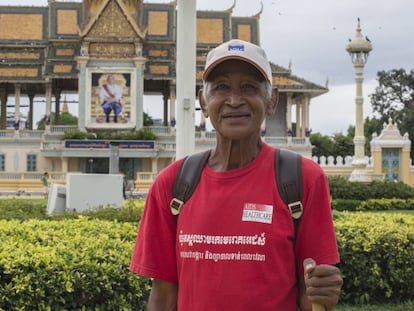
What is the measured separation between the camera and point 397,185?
2131 cm

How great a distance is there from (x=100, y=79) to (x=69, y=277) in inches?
1254

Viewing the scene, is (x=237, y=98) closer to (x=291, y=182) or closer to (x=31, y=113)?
(x=291, y=182)

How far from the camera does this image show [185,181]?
83.4 inches

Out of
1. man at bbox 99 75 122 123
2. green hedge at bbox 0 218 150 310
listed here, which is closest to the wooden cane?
green hedge at bbox 0 218 150 310

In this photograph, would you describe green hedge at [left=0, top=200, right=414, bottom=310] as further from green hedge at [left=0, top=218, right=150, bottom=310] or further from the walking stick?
the walking stick

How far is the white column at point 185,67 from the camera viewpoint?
9.03 metres

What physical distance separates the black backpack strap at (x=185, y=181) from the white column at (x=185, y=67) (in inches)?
272

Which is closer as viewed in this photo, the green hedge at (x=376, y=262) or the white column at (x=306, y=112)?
the green hedge at (x=376, y=262)

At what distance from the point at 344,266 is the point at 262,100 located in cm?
426

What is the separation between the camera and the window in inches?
1374

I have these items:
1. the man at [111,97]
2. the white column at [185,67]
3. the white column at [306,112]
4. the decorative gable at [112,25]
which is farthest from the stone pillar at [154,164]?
the white column at [185,67]

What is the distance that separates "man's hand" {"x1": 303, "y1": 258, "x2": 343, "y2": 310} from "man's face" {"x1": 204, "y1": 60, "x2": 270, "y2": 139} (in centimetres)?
52

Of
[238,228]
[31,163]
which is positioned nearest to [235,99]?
[238,228]

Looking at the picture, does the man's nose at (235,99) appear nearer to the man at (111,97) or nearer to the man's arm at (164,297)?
the man's arm at (164,297)
